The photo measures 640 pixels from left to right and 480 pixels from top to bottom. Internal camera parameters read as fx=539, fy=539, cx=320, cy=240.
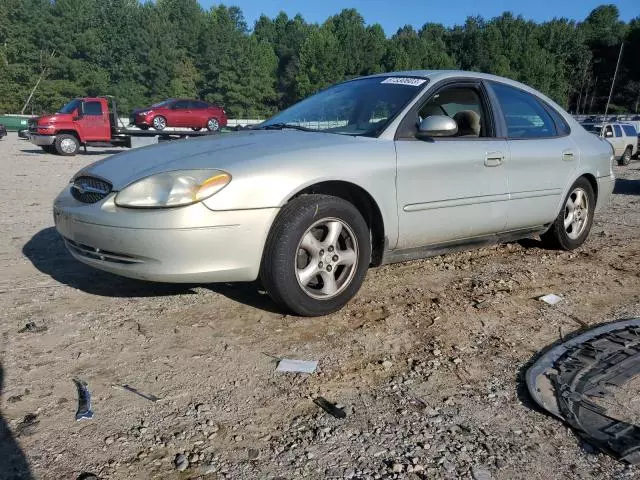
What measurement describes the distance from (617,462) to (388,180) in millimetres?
2010

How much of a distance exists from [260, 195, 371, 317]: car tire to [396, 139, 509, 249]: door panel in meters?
0.39

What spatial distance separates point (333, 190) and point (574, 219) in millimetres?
2869

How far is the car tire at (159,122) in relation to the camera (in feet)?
81.8

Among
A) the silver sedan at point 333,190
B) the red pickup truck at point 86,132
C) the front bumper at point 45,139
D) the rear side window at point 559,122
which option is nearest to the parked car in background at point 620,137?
the red pickup truck at point 86,132

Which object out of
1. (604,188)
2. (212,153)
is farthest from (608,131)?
(212,153)

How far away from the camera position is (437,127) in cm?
352

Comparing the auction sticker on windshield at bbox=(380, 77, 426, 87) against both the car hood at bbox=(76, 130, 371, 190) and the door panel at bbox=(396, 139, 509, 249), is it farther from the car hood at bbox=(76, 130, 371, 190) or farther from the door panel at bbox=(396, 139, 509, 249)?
the car hood at bbox=(76, 130, 371, 190)

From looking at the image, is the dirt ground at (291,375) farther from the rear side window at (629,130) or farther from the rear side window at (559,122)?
the rear side window at (629,130)

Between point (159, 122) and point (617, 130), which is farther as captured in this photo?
point (159, 122)

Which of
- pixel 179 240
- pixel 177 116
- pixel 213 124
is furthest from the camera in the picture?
pixel 213 124

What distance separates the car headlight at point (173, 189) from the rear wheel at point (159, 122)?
76.7 ft

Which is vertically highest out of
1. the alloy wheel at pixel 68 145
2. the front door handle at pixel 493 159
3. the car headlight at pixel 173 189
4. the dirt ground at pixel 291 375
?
the front door handle at pixel 493 159

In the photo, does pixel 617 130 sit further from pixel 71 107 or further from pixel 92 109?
pixel 71 107

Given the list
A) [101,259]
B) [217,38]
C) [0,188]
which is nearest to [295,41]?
[217,38]
